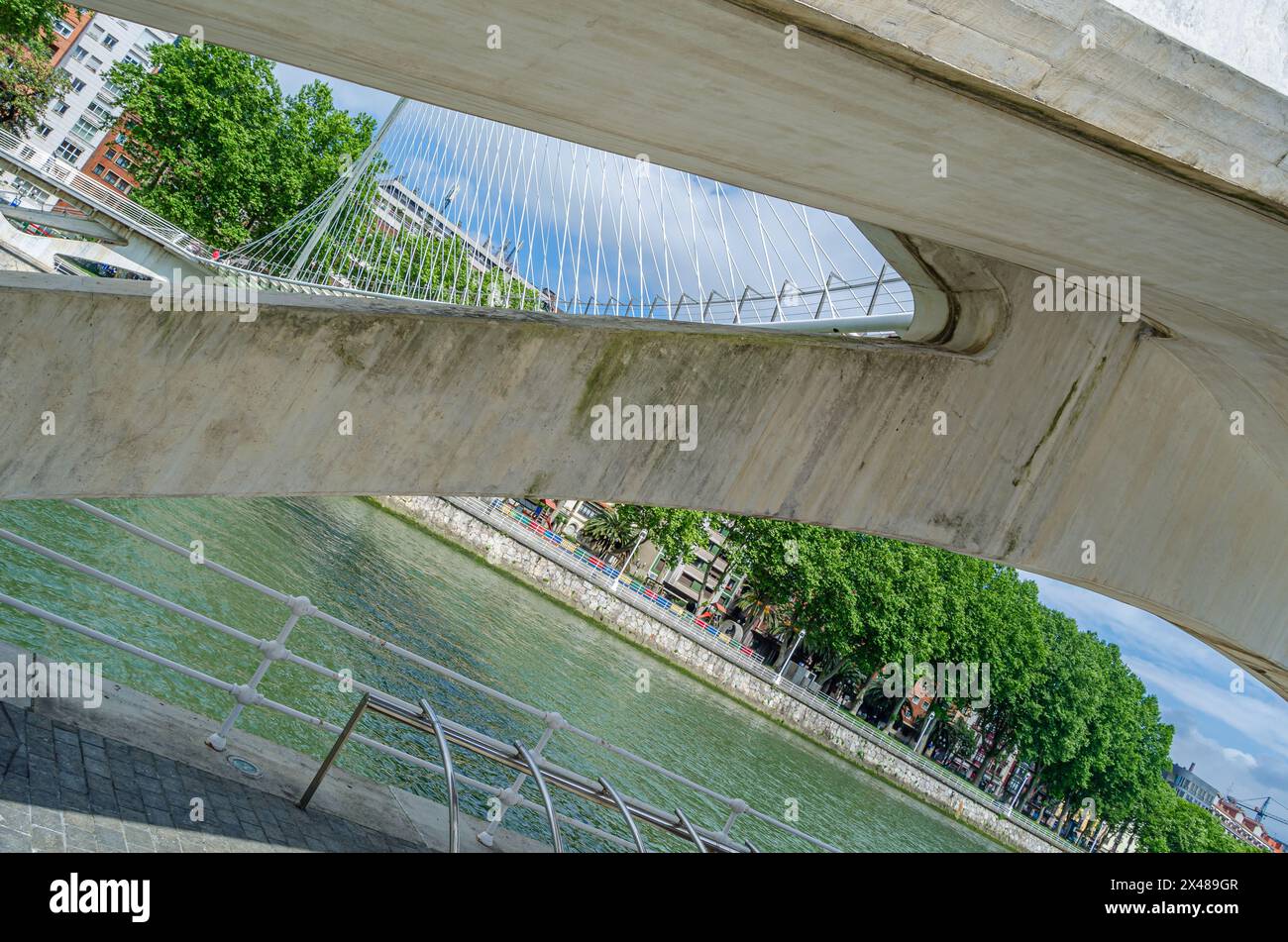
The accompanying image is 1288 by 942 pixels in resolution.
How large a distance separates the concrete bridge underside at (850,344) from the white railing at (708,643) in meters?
26.5

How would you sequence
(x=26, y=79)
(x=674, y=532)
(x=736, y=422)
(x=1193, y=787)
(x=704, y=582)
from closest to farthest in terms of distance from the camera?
1. (x=736, y=422)
2. (x=674, y=532)
3. (x=26, y=79)
4. (x=704, y=582)
5. (x=1193, y=787)

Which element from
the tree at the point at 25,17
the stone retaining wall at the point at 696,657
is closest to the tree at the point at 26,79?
the tree at the point at 25,17

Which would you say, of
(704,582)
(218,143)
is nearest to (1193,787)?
(704,582)

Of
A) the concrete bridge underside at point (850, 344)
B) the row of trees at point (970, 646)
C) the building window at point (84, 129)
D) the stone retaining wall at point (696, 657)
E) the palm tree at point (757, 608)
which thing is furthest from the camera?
the building window at point (84, 129)

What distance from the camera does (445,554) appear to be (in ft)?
100

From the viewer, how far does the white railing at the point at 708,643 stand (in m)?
34.6

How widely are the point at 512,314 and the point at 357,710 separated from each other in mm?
2106

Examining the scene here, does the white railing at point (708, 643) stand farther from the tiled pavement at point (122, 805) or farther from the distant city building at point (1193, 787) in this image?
the distant city building at point (1193, 787)

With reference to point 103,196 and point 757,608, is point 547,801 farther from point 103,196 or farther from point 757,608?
point 757,608

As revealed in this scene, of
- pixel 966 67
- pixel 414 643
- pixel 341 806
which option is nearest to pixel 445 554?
pixel 414 643

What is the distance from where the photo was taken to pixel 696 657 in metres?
38.9

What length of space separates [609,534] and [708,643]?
1621 centimetres

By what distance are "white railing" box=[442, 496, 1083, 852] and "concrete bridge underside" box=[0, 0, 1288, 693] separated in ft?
87.0
